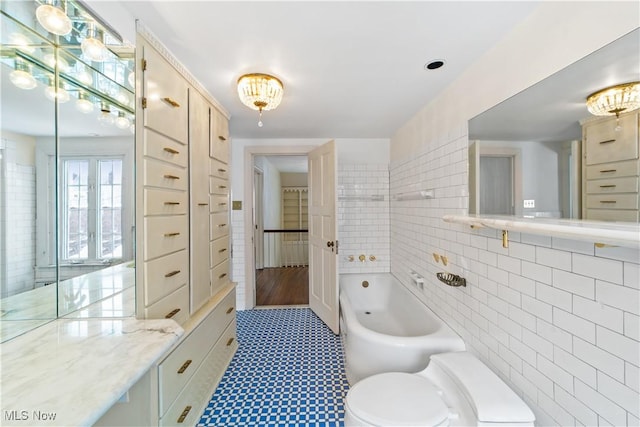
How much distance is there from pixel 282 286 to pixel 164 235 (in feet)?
10.2

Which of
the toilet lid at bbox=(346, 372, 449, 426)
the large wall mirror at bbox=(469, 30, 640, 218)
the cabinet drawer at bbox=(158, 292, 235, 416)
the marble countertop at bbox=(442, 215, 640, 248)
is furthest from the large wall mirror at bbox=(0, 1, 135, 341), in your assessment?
the large wall mirror at bbox=(469, 30, 640, 218)

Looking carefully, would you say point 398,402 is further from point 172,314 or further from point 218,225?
point 218,225

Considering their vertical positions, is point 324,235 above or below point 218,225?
below

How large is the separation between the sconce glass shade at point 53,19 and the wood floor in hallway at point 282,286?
10.3 feet

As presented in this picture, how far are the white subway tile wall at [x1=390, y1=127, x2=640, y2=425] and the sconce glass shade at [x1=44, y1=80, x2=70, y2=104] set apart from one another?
7.37 feet

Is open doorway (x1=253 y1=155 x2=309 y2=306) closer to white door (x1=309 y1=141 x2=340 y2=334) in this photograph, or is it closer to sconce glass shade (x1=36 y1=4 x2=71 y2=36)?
white door (x1=309 y1=141 x2=340 y2=334)

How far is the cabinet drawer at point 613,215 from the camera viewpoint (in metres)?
0.77

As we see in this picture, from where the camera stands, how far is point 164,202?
1364 millimetres

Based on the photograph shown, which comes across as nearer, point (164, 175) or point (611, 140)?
point (611, 140)

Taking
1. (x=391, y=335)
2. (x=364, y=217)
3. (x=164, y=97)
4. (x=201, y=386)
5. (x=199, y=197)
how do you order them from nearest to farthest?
(x=164, y=97) → (x=201, y=386) → (x=199, y=197) → (x=391, y=335) → (x=364, y=217)

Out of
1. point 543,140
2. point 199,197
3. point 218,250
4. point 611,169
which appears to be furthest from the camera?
point 218,250

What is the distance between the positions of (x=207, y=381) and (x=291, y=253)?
13.1 ft

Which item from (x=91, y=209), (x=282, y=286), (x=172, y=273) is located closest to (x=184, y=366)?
(x=172, y=273)

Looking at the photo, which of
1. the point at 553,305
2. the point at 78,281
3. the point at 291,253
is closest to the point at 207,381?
the point at 78,281
